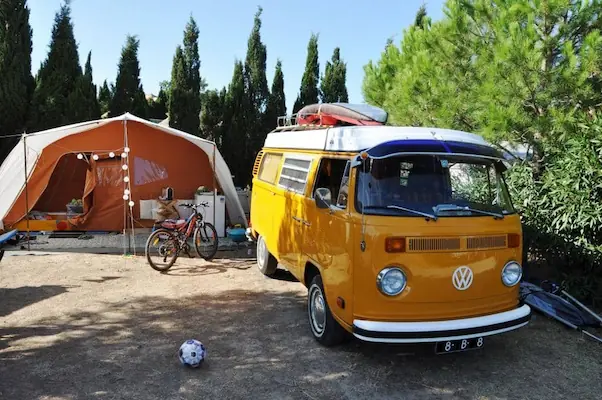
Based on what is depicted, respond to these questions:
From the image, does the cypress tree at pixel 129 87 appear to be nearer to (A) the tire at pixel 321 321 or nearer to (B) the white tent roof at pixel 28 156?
(B) the white tent roof at pixel 28 156

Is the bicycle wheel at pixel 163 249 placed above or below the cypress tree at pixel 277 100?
below

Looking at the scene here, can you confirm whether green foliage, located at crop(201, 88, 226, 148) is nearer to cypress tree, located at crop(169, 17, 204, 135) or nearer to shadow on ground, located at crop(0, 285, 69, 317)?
cypress tree, located at crop(169, 17, 204, 135)

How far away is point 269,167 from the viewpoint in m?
7.25

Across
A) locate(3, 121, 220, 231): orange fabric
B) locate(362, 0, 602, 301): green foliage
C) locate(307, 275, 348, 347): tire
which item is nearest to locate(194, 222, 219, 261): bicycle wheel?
locate(3, 121, 220, 231): orange fabric

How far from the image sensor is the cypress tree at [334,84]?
1488 cm

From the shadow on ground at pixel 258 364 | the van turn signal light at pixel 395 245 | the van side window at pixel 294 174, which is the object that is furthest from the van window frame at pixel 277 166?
the van turn signal light at pixel 395 245

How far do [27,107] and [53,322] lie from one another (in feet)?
32.5

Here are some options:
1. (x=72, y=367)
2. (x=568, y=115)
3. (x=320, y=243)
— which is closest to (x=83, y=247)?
(x=72, y=367)

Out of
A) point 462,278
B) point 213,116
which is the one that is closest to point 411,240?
point 462,278

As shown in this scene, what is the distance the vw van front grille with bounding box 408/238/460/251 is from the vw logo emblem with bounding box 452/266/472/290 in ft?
0.64

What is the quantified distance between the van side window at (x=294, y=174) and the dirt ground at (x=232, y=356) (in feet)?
5.00

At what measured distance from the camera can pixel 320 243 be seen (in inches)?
183

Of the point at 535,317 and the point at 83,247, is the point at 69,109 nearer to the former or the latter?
the point at 83,247

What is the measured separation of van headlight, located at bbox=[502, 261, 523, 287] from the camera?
13.8 feet
